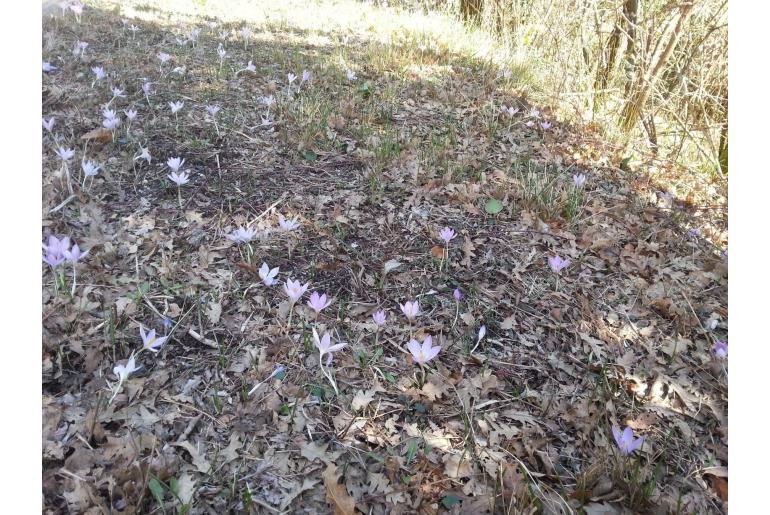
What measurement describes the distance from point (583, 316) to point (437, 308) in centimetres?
75

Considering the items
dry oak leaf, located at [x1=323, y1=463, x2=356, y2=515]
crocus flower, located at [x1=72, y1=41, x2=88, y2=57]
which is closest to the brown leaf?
crocus flower, located at [x1=72, y1=41, x2=88, y2=57]

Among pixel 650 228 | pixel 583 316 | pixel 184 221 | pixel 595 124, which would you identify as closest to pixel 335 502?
pixel 583 316

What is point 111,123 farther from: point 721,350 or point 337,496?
point 721,350

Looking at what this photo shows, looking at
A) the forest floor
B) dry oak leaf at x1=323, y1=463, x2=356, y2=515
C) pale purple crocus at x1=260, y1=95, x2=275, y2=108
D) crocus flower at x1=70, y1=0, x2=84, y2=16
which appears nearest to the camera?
dry oak leaf at x1=323, y1=463, x2=356, y2=515

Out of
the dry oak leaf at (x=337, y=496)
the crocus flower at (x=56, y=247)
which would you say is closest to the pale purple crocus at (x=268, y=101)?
the crocus flower at (x=56, y=247)

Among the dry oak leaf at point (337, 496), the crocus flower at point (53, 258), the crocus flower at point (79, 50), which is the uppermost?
the crocus flower at point (79, 50)

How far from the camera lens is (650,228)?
3113mm

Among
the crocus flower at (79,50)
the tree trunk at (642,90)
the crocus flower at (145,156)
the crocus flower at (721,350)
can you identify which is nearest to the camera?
the crocus flower at (721,350)

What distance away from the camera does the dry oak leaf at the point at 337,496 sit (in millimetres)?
1366

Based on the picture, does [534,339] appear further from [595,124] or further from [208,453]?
[595,124]

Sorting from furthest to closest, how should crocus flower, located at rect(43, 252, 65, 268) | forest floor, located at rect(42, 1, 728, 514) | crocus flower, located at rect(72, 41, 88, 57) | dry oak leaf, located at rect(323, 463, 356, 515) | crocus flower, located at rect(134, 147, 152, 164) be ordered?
1. crocus flower, located at rect(72, 41, 88, 57)
2. crocus flower, located at rect(134, 147, 152, 164)
3. crocus flower, located at rect(43, 252, 65, 268)
4. forest floor, located at rect(42, 1, 728, 514)
5. dry oak leaf, located at rect(323, 463, 356, 515)

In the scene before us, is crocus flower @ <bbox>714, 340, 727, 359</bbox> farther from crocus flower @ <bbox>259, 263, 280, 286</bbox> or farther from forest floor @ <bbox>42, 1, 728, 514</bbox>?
crocus flower @ <bbox>259, 263, 280, 286</bbox>

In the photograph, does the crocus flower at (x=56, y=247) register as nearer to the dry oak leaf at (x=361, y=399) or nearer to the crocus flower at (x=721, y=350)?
the dry oak leaf at (x=361, y=399)

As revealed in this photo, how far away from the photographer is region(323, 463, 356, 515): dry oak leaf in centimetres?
137
